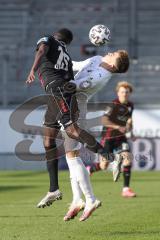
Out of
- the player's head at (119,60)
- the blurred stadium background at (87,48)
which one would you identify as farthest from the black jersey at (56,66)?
Result: the blurred stadium background at (87,48)

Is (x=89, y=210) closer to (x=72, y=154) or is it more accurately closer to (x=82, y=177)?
(x=82, y=177)

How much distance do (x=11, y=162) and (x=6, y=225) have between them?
49.5 feet

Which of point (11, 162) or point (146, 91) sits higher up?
point (146, 91)

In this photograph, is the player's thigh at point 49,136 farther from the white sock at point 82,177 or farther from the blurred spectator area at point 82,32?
the blurred spectator area at point 82,32

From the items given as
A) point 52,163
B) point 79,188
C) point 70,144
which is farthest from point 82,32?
point 79,188

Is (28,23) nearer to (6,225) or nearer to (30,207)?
(30,207)

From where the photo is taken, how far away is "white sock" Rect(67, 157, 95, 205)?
9.66m

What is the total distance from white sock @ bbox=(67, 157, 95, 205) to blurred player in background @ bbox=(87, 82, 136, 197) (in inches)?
202

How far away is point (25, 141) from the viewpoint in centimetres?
2475

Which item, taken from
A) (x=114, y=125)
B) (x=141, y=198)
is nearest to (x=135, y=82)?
(x=114, y=125)

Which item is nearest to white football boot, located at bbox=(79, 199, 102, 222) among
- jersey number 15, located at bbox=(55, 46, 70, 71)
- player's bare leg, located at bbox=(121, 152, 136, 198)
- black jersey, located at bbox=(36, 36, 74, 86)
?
black jersey, located at bbox=(36, 36, 74, 86)

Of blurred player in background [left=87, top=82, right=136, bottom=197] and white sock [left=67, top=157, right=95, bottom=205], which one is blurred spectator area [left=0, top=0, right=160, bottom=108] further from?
white sock [left=67, top=157, right=95, bottom=205]

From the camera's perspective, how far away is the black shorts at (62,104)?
389 inches

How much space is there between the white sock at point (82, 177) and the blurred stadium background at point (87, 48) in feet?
42.2
